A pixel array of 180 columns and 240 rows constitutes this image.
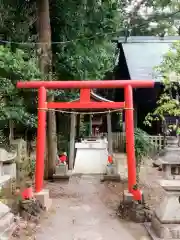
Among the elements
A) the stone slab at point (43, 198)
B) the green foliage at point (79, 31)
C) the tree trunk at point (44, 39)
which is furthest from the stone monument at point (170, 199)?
the green foliage at point (79, 31)

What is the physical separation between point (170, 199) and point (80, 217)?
2.35 meters

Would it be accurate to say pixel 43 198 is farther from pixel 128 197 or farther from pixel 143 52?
pixel 143 52

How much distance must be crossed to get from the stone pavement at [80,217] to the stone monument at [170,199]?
24.2 inches

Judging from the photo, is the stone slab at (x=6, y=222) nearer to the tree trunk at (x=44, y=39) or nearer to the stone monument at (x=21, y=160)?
the stone monument at (x=21, y=160)

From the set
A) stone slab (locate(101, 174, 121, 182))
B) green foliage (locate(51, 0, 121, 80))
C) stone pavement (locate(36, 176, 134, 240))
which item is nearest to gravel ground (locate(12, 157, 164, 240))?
stone pavement (locate(36, 176, 134, 240))

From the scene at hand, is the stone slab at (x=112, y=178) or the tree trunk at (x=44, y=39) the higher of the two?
the tree trunk at (x=44, y=39)

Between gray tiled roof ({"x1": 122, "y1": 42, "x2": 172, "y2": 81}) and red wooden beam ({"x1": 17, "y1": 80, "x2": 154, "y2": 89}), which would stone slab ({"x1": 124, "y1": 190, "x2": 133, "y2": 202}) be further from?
gray tiled roof ({"x1": 122, "y1": 42, "x2": 172, "y2": 81})

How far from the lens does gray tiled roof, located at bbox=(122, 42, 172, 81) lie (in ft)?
53.1

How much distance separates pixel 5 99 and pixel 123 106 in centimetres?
310

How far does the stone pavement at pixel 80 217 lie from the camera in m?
6.23

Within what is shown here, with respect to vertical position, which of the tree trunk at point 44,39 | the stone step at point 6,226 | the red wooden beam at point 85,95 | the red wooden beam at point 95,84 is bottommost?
the stone step at point 6,226

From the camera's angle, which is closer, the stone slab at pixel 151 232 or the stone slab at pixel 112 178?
the stone slab at pixel 151 232

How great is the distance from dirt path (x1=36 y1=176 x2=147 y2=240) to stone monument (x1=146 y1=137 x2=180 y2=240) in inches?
23.2

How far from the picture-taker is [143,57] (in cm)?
1823
